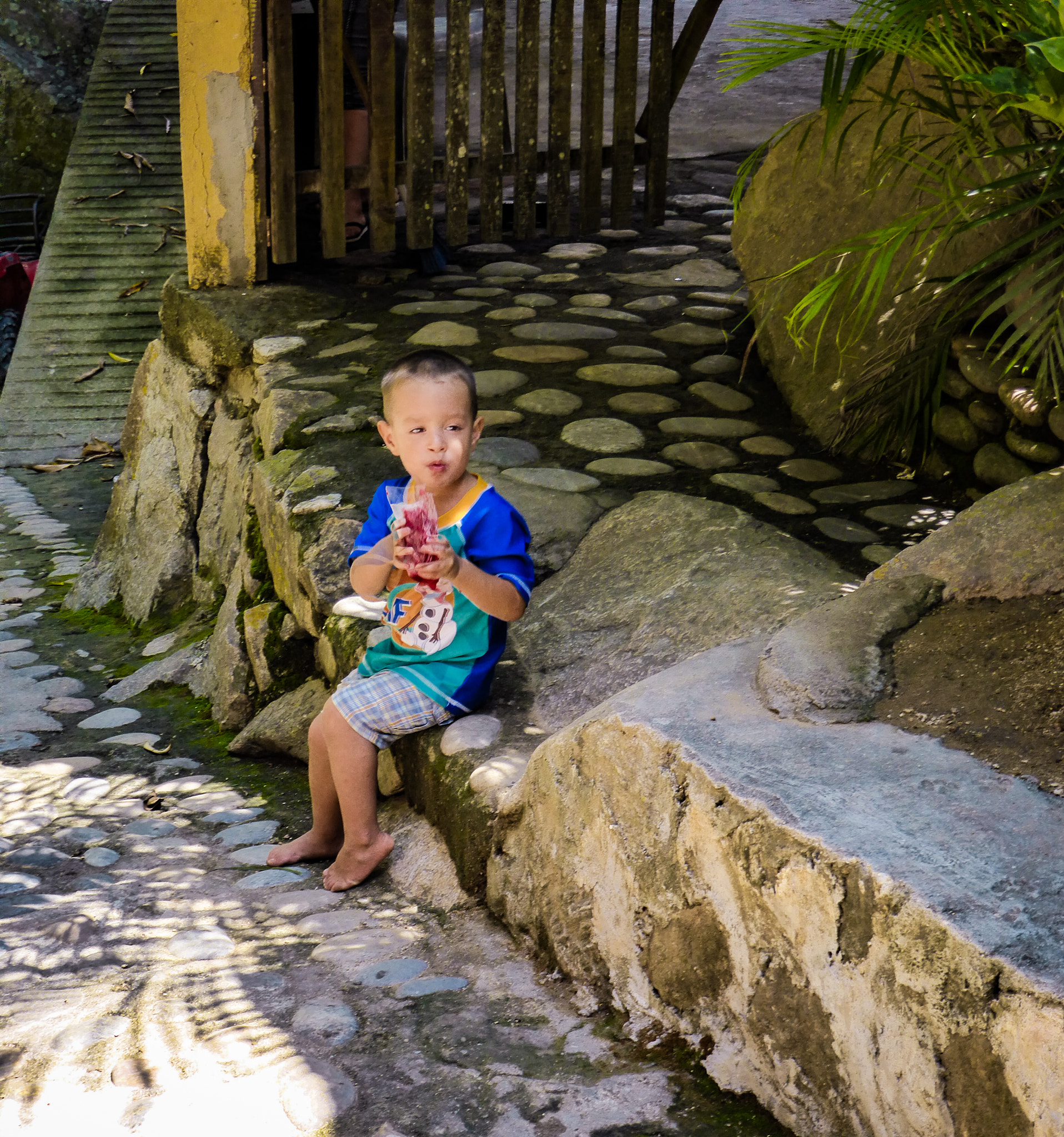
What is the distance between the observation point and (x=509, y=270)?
520 centimetres

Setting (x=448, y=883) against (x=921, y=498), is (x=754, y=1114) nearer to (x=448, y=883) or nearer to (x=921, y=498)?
(x=448, y=883)

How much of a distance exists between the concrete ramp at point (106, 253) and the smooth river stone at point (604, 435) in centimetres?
400

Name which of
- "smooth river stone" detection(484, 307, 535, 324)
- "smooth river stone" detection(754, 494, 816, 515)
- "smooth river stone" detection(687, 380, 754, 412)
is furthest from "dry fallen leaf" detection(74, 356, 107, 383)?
"smooth river stone" detection(754, 494, 816, 515)

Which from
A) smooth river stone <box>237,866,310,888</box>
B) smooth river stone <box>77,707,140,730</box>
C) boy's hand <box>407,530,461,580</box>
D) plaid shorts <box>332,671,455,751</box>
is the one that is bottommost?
smooth river stone <box>77,707,140,730</box>

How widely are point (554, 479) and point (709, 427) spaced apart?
0.63m

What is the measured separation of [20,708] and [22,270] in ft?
19.0

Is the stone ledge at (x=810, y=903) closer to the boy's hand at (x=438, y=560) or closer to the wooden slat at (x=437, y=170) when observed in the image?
the boy's hand at (x=438, y=560)

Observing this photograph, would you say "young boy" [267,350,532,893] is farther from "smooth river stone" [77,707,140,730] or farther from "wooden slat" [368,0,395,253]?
"wooden slat" [368,0,395,253]

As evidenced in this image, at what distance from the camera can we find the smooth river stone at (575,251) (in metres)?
5.39

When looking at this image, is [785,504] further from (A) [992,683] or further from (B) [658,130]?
(B) [658,130]

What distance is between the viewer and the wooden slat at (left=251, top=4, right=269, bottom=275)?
4.47 m

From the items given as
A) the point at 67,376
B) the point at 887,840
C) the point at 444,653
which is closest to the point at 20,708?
the point at 444,653

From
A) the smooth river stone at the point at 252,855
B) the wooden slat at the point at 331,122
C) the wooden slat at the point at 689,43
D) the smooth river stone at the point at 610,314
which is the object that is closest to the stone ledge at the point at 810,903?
the smooth river stone at the point at 252,855

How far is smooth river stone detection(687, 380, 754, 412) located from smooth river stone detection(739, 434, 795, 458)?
0.71ft
